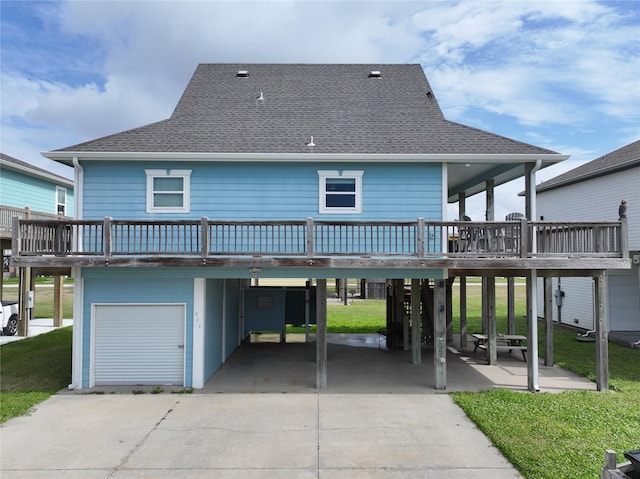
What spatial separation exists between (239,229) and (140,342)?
374cm

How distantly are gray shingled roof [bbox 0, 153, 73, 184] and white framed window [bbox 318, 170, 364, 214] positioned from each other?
13.3m

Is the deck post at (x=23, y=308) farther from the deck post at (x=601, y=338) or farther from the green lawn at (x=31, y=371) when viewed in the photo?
the deck post at (x=601, y=338)

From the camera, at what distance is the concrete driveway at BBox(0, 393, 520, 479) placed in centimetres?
630

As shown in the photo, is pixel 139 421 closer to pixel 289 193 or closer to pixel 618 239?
pixel 289 193

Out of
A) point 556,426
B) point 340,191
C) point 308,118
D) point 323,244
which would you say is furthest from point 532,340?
point 308,118

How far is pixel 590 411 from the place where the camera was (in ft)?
27.7

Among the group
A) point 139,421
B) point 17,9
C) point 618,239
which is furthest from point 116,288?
point 618,239

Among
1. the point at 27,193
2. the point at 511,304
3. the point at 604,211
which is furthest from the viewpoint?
the point at 27,193

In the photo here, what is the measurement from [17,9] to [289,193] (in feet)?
34.6

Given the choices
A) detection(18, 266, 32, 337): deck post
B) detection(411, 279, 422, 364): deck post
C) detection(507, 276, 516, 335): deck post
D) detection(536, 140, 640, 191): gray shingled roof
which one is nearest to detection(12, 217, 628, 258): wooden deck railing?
detection(411, 279, 422, 364): deck post

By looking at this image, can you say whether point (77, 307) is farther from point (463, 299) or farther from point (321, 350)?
point (463, 299)

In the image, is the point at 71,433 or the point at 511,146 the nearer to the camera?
the point at 71,433

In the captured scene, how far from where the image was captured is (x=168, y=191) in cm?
1101

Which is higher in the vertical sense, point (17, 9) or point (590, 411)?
point (17, 9)
